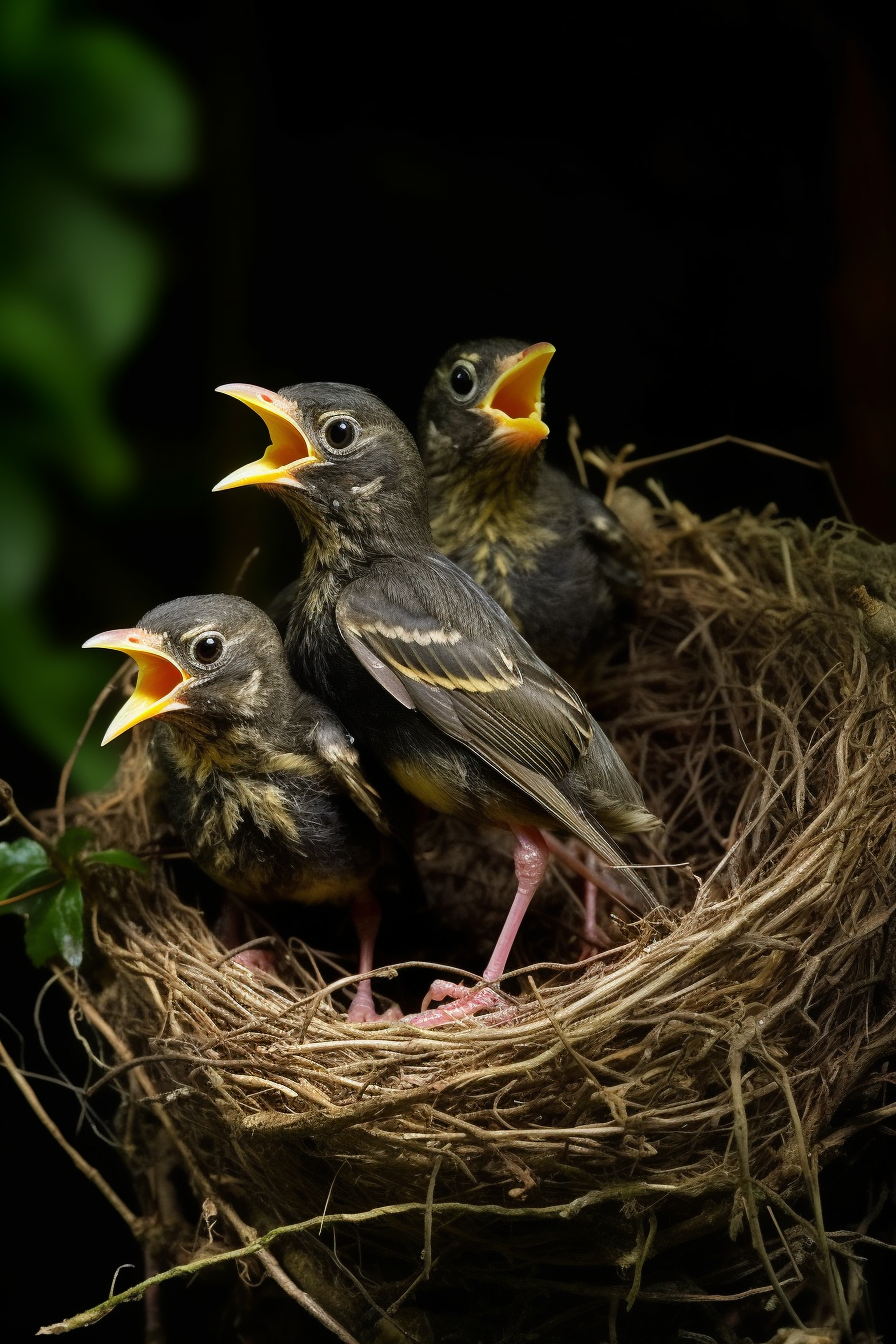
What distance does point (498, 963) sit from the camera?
5.97 ft

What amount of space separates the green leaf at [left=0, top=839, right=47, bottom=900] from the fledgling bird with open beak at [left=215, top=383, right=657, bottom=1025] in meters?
0.46

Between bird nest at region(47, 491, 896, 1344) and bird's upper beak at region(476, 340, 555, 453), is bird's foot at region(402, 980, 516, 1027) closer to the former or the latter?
bird nest at region(47, 491, 896, 1344)

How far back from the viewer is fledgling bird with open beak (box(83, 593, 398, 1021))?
1770 mm

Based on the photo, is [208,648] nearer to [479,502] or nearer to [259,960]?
[259,960]

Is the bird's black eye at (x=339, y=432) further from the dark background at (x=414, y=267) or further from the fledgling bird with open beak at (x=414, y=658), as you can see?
the dark background at (x=414, y=267)

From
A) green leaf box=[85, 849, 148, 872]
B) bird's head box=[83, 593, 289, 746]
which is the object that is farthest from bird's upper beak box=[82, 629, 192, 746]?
green leaf box=[85, 849, 148, 872]

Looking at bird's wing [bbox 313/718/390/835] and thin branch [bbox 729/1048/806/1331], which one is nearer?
thin branch [bbox 729/1048/806/1331]

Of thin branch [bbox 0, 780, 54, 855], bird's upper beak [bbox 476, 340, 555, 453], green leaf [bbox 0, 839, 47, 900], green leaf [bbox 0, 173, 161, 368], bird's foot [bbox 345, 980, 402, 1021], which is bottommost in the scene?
bird's foot [bbox 345, 980, 402, 1021]

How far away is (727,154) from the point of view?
8.54ft

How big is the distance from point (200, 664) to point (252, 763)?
17cm

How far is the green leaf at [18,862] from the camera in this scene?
6.05ft

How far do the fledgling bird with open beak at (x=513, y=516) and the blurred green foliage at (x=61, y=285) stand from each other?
0.69 meters

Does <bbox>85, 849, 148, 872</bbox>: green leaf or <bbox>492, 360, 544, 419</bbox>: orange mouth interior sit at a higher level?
<bbox>492, 360, 544, 419</bbox>: orange mouth interior

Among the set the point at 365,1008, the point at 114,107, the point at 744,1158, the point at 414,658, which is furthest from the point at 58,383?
the point at 744,1158
